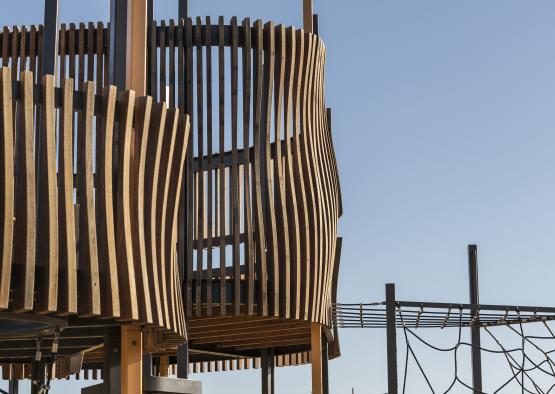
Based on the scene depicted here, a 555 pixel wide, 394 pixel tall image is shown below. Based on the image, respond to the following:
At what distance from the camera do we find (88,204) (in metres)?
7.39

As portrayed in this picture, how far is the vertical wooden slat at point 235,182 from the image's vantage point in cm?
1059

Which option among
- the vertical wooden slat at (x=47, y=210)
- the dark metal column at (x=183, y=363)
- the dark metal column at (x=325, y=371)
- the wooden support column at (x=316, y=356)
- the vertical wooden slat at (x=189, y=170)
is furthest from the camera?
the dark metal column at (x=325, y=371)

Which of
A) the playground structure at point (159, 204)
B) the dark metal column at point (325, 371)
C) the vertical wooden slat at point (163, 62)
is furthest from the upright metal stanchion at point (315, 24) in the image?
the dark metal column at point (325, 371)

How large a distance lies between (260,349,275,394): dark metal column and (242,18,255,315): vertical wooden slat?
4.30 m

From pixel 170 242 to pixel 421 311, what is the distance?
6.28m

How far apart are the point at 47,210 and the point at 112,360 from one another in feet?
4.71

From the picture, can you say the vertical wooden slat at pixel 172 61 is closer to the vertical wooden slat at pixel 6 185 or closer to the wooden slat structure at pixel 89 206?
the wooden slat structure at pixel 89 206

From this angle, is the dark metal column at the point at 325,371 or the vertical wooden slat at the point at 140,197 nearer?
the vertical wooden slat at the point at 140,197

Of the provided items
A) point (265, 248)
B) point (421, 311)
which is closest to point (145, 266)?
point (265, 248)

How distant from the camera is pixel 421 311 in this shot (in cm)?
1377

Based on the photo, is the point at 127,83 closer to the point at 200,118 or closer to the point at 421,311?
the point at 200,118

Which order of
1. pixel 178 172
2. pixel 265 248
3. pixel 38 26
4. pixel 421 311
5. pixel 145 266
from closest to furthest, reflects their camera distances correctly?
pixel 145 266 < pixel 178 172 < pixel 265 248 < pixel 38 26 < pixel 421 311

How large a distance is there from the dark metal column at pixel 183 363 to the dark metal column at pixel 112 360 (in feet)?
9.36

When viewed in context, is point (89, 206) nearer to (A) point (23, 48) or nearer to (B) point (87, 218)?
(B) point (87, 218)
